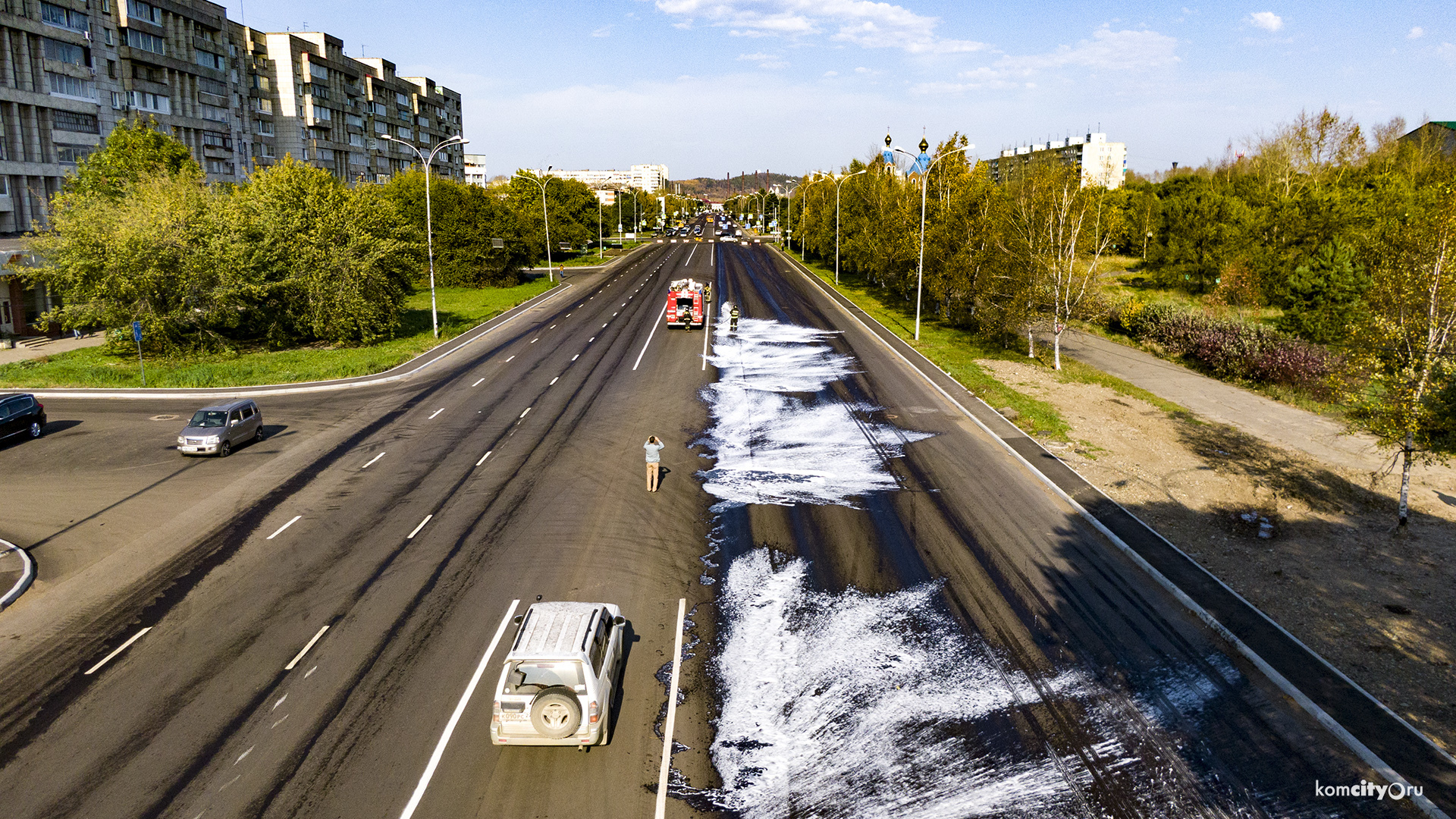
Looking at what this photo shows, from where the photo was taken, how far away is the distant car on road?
25719 mm

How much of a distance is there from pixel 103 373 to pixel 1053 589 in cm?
4023

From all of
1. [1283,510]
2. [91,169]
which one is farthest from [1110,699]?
[91,169]

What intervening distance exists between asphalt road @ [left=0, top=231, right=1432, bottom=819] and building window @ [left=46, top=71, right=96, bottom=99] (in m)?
41.7

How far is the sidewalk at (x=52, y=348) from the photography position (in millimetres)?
40688

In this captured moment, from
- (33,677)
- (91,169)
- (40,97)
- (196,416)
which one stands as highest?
(40,97)

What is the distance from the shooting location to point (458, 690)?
40.4 ft

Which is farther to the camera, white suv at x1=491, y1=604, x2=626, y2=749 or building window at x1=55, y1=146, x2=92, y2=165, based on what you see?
building window at x1=55, y1=146, x2=92, y2=165

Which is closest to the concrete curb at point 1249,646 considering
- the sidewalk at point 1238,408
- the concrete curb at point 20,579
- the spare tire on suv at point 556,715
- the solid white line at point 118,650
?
the sidewalk at point 1238,408

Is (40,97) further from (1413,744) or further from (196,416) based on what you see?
(1413,744)

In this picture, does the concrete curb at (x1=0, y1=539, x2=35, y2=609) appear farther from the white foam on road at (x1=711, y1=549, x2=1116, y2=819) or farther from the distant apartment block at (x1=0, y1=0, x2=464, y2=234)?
the distant apartment block at (x1=0, y1=0, x2=464, y2=234)

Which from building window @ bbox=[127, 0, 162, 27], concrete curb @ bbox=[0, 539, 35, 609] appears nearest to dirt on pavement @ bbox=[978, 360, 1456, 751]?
concrete curb @ bbox=[0, 539, 35, 609]

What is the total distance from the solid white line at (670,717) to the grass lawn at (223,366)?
88.4 ft

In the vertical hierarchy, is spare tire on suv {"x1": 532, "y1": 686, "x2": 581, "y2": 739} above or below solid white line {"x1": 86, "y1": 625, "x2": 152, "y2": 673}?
above

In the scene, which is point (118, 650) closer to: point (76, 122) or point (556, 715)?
point (556, 715)
